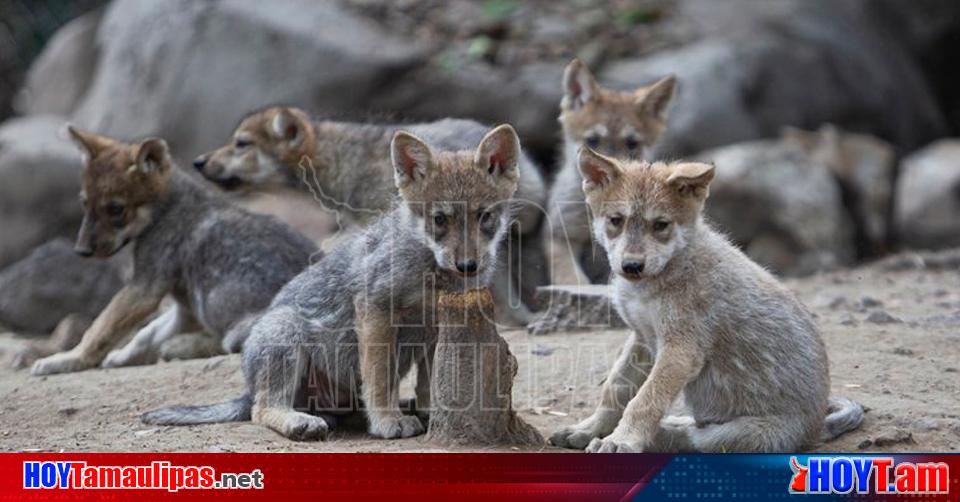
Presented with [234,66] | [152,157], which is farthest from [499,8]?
[152,157]

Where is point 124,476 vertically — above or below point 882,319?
below

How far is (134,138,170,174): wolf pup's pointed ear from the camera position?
9039 millimetres

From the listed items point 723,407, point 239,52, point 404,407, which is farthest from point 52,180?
point 723,407

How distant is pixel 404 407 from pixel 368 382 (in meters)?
0.49

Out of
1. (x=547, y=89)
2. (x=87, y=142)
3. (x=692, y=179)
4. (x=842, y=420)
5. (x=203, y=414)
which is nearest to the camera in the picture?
(x=692, y=179)

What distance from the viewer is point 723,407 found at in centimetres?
597

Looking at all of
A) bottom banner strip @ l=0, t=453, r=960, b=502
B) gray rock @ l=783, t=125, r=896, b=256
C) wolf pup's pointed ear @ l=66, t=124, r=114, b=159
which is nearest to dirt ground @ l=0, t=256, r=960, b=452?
bottom banner strip @ l=0, t=453, r=960, b=502

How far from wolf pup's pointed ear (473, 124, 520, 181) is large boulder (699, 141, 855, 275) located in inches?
230

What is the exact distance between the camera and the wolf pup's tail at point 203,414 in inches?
262

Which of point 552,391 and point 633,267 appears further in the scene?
point 552,391

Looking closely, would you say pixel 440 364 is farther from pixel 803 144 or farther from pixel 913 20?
pixel 913 20

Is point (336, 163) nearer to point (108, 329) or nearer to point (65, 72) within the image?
point (108, 329)

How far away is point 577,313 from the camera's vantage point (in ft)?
28.1

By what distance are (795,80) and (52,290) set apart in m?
7.60
